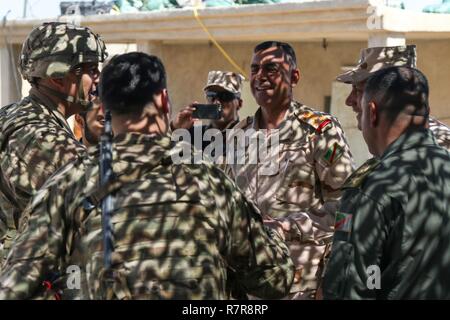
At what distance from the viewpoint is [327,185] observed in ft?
17.4

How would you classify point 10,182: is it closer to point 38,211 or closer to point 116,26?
point 38,211

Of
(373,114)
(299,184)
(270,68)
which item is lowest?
(299,184)

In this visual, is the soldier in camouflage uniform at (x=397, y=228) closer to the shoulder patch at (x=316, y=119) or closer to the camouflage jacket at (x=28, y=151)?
the camouflage jacket at (x=28, y=151)

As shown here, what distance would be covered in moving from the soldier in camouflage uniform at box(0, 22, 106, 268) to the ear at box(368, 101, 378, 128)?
5.02ft

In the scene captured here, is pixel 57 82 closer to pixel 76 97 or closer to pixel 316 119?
pixel 76 97

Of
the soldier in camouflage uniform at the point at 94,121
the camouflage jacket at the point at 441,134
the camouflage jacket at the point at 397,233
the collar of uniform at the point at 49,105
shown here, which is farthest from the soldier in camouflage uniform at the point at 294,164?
the camouflage jacket at the point at 397,233

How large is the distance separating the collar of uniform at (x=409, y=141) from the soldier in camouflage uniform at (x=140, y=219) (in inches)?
23.2

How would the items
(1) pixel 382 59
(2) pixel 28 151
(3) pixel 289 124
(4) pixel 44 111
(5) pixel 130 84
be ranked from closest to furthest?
(5) pixel 130 84 → (2) pixel 28 151 → (4) pixel 44 111 → (3) pixel 289 124 → (1) pixel 382 59

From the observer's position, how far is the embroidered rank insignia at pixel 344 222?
3348mm

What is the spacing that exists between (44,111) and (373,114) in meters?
1.91

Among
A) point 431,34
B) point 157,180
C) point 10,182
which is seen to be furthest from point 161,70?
point 431,34

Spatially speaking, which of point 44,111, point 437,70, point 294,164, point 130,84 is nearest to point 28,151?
point 44,111

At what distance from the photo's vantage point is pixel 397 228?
329cm

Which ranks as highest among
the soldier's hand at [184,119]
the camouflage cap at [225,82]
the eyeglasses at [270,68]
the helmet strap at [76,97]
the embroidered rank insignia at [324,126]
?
the eyeglasses at [270,68]
